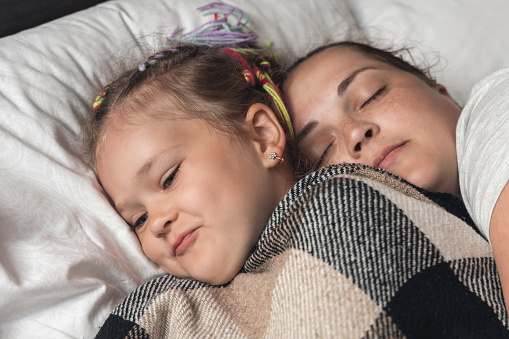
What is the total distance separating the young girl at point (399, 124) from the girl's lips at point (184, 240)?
361mm

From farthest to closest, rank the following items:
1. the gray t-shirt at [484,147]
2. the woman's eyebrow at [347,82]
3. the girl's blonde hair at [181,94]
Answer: the woman's eyebrow at [347,82], the girl's blonde hair at [181,94], the gray t-shirt at [484,147]

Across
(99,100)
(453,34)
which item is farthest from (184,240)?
(453,34)

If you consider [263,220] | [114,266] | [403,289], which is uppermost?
[403,289]

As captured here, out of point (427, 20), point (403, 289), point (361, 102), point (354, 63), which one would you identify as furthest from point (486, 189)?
point (427, 20)

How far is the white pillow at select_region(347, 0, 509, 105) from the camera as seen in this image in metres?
1.54

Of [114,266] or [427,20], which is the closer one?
[114,266]

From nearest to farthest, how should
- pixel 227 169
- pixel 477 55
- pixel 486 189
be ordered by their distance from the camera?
pixel 486 189, pixel 227 169, pixel 477 55

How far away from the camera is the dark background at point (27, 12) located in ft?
4.13

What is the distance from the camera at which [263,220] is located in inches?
38.9

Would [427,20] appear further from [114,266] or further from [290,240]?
[114,266]

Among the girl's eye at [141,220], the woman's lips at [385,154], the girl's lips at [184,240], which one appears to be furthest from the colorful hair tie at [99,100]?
the woman's lips at [385,154]

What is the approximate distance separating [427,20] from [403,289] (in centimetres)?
113

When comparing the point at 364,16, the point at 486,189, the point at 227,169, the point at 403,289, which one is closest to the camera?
the point at 403,289

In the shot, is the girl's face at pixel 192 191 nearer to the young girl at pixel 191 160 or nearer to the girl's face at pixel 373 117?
the young girl at pixel 191 160
